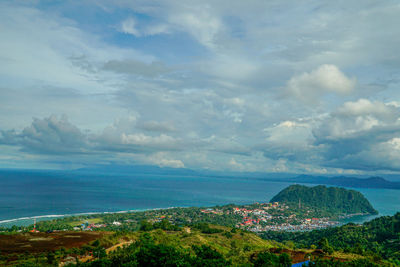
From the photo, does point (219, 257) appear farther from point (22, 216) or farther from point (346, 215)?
point (346, 215)

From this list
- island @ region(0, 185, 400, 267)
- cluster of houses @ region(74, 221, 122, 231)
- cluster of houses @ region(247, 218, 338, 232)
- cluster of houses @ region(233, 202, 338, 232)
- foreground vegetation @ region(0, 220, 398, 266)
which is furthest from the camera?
cluster of houses @ region(233, 202, 338, 232)

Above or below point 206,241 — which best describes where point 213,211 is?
below


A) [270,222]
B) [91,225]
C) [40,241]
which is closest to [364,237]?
[270,222]

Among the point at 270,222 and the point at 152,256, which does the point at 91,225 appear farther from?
the point at 270,222

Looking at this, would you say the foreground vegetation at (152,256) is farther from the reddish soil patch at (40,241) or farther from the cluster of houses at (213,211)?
the cluster of houses at (213,211)

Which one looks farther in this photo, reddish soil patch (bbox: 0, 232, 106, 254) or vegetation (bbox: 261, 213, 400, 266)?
vegetation (bbox: 261, 213, 400, 266)

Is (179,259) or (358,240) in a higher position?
(179,259)

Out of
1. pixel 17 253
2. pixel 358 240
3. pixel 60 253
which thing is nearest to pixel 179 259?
pixel 60 253

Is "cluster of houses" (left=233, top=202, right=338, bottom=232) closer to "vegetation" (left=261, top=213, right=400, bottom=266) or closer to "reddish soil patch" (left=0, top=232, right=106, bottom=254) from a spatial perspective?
"vegetation" (left=261, top=213, right=400, bottom=266)

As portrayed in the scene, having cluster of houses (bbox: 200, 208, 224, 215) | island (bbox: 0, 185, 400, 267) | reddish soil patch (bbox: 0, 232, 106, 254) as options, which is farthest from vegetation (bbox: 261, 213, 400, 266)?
reddish soil patch (bbox: 0, 232, 106, 254)
